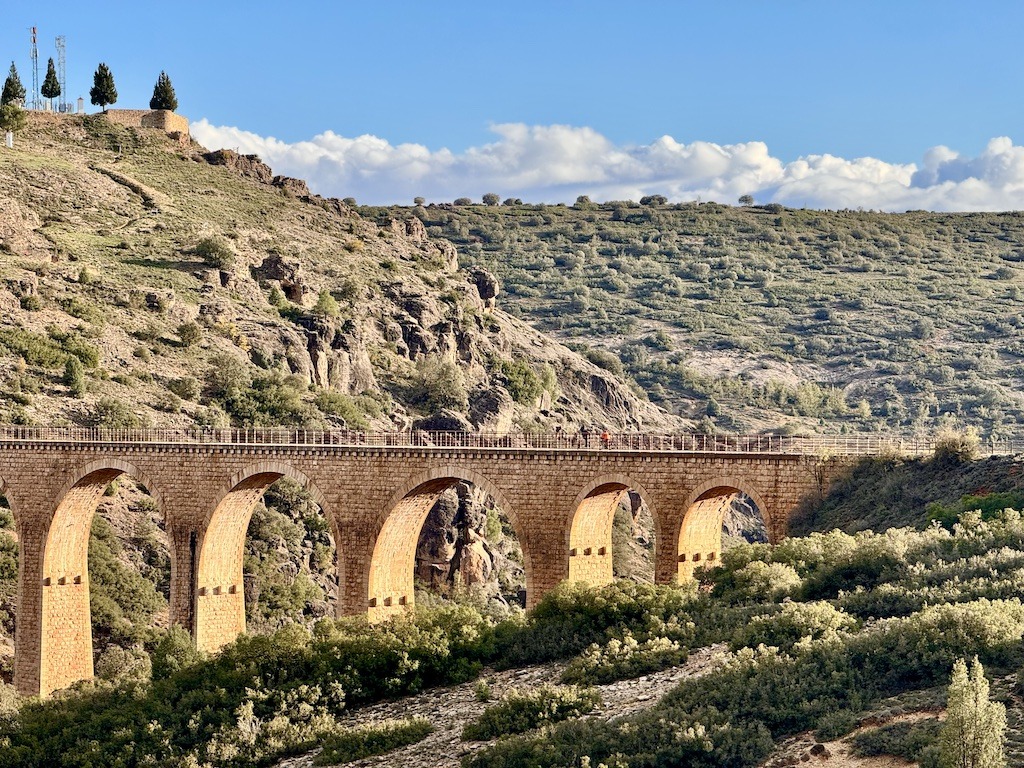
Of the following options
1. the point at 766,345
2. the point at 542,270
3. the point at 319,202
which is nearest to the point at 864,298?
the point at 766,345

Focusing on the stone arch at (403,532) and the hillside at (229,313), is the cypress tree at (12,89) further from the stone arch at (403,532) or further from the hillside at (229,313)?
the stone arch at (403,532)

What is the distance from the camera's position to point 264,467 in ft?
163

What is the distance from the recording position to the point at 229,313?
290 ft

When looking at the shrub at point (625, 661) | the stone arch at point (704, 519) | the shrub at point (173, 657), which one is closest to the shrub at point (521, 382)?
the shrub at point (173, 657)

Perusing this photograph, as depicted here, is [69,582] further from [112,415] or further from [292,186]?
[292,186]

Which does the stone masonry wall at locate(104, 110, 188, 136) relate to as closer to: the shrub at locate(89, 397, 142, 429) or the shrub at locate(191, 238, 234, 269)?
the shrub at locate(191, 238, 234, 269)

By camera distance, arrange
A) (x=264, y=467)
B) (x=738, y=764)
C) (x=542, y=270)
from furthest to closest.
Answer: (x=542, y=270)
(x=264, y=467)
(x=738, y=764)

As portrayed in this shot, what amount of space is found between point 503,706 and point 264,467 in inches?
776

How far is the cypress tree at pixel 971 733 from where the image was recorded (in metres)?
21.5

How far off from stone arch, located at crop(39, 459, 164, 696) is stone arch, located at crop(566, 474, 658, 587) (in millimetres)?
17522

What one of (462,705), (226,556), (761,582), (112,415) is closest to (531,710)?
(462,705)

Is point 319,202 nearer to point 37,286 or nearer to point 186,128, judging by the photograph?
point 186,128

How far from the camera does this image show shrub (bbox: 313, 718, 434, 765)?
108 feet

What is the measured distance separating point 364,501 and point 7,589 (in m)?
19.5
